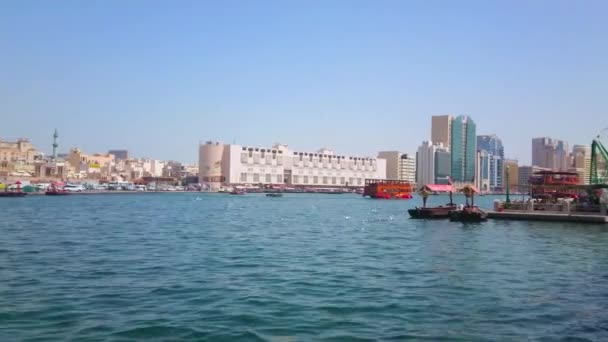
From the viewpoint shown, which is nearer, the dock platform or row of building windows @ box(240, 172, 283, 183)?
the dock platform

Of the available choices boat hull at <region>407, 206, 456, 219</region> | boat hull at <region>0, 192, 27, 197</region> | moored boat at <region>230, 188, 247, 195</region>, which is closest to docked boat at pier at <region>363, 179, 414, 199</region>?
moored boat at <region>230, 188, 247, 195</region>

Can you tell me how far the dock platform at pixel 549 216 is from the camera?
156 feet

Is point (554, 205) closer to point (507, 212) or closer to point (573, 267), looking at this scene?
point (507, 212)

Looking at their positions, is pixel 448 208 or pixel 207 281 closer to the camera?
pixel 207 281

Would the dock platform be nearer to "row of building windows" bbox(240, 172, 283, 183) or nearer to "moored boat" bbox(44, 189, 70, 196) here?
"moored boat" bbox(44, 189, 70, 196)

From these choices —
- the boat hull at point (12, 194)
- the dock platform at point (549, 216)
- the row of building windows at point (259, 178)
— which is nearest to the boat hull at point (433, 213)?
the dock platform at point (549, 216)

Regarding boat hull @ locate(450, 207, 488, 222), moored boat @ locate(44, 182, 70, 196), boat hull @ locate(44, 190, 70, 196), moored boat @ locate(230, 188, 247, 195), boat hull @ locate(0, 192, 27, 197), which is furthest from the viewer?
moored boat @ locate(230, 188, 247, 195)

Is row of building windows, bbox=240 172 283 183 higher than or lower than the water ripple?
higher

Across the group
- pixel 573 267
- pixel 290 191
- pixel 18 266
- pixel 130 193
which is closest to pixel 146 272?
pixel 18 266

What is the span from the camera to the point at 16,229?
122ft

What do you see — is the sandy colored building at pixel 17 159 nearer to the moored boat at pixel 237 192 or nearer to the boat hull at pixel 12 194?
the boat hull at pixel 12 194

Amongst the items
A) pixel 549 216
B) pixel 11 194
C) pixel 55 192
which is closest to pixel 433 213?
pixel 549 216

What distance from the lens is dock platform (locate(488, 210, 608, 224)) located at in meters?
47.5

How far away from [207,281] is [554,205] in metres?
43.9
